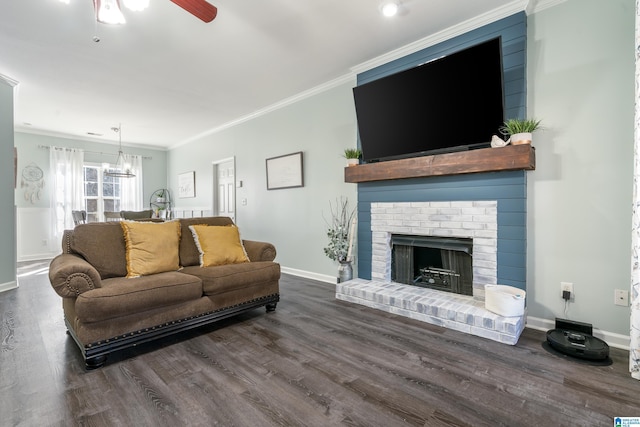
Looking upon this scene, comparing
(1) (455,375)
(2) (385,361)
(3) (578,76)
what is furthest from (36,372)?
(3) (578,76)

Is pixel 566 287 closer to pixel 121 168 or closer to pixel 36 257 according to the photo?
pixel 121 168

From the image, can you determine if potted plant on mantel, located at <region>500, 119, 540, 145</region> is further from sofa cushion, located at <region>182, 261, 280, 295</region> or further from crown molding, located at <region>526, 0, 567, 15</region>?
sofa cushion, located at <region>182, 261, 280, 295</region>

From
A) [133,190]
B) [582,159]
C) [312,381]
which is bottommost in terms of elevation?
[312,381]

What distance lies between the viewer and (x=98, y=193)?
269 inches

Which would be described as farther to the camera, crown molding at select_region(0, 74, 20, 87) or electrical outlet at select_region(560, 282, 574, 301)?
crown molding at select_region(0, 74, 20, 87)

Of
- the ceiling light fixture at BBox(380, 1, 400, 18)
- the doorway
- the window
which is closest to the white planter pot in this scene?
the ceiling light fixture at BBox(380, 1, 400, 18)

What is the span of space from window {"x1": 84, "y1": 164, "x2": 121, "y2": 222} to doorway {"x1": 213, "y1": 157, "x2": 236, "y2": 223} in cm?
273

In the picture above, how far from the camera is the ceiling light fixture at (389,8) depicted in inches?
91.7

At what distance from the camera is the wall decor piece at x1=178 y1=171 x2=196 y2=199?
680 cm

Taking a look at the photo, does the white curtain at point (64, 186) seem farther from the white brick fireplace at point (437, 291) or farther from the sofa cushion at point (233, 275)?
the white brick fireplace at point (437, 291)

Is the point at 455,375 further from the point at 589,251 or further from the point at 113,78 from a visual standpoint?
the point at 113,78

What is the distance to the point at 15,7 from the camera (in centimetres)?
235

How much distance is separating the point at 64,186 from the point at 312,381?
7.01 meters

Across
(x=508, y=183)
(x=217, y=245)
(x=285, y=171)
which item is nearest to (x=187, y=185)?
(x=285, y=171)
